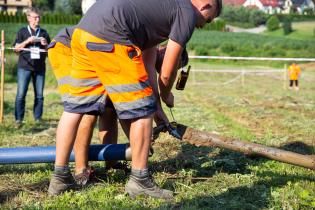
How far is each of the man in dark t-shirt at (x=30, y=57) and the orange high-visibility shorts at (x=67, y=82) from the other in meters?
4.15

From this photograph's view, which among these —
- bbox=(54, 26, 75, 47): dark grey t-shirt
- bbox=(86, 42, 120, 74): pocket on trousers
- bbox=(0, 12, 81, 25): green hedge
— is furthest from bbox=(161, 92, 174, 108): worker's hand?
bbox=(0, 12, 81, 25): green hedge

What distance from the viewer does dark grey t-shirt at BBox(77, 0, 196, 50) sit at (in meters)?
3.29

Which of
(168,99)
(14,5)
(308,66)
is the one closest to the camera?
(168,99)

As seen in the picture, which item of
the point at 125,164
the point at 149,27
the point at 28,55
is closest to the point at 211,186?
the point at 125,164

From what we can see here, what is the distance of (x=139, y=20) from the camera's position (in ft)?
11.0

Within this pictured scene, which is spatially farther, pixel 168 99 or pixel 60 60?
pixel 60 60

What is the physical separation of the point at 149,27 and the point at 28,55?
5.03 metres

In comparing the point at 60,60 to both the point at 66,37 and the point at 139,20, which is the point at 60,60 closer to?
the point at 66,37

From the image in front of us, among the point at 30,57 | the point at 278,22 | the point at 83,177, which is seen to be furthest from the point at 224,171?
the point at 278,22

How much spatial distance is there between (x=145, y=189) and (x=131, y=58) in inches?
37.7

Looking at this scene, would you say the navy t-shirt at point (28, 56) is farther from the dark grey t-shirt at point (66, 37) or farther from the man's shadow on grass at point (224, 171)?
the dark grey t-shirt at point (66, 37)

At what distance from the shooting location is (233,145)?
156 inches

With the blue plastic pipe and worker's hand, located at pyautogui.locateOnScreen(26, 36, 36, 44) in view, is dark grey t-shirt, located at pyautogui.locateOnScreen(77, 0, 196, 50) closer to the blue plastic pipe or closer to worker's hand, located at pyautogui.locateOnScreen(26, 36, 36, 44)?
the blue plastic pipe

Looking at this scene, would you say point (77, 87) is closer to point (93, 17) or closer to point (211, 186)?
point (93, 17)
